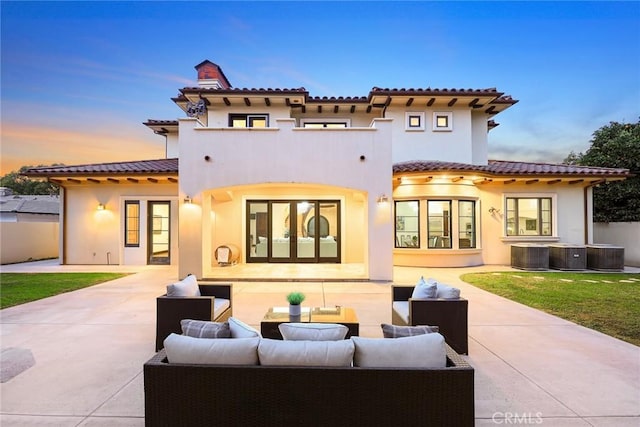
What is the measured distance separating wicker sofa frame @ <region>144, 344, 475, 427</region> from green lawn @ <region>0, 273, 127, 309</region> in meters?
7.33

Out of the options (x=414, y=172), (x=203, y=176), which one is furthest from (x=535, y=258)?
(x=203, y=176)

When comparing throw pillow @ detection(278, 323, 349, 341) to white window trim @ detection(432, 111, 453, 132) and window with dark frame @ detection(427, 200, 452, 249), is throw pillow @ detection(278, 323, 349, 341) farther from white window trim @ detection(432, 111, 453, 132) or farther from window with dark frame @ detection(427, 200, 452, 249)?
white window trim @ detection(432, 111, 453, 132)

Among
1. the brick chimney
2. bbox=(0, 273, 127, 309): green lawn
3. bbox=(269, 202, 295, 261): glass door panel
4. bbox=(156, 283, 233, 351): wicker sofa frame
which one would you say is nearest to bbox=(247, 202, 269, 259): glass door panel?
bbox=(269, 202, 295, 261): glass door panel

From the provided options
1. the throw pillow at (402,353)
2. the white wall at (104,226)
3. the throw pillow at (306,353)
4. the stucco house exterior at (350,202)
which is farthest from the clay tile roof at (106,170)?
the throw pillow at (402,353)

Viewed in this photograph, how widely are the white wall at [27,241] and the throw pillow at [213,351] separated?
16540 mm

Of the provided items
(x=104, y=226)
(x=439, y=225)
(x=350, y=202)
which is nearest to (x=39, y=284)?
(x=104, y=226)

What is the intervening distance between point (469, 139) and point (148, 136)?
19.7 m

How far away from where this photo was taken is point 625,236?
13.8m

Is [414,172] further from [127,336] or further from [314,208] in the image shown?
[127,336]

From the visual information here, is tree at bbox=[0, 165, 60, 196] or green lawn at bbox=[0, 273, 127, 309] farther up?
tree at bbox=[0, 165, 60, 196]

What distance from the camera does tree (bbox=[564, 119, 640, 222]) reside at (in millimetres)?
15867

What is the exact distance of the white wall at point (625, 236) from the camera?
13.4 metres

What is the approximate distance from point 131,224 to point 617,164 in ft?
72.6

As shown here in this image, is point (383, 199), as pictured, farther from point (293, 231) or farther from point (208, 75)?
point (208, 75)
